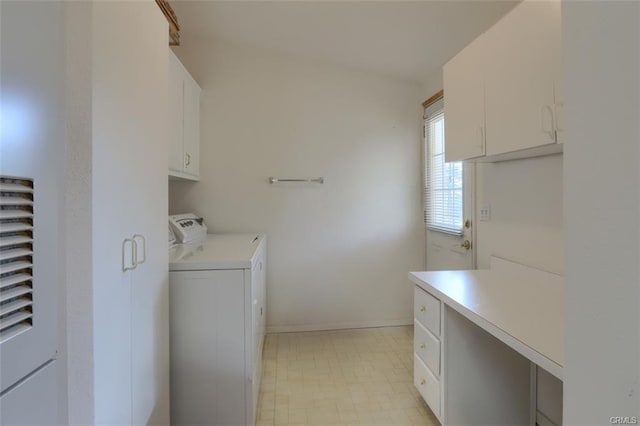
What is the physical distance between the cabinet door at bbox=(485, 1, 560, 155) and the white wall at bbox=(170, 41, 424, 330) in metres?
1.55

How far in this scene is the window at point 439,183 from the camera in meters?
2.55

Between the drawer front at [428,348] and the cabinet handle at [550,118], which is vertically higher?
the cabinet handle at [550,118]

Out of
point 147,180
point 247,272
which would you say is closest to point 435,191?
point 247,272

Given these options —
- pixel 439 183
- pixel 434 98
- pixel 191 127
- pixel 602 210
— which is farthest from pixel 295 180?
pixel 602 210

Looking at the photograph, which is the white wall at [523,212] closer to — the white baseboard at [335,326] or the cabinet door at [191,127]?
the white baseboard at [335,326]

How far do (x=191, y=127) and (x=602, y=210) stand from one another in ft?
8.60

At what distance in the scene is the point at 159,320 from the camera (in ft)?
4.59

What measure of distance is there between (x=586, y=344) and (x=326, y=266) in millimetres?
2605

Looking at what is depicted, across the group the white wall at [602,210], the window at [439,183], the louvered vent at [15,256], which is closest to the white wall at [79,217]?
the louvered vent at [15,256]

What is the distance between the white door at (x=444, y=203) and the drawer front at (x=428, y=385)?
883 mm

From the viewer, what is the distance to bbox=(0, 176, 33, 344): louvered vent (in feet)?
1.85

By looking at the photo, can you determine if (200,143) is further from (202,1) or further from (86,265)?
(86,265)
